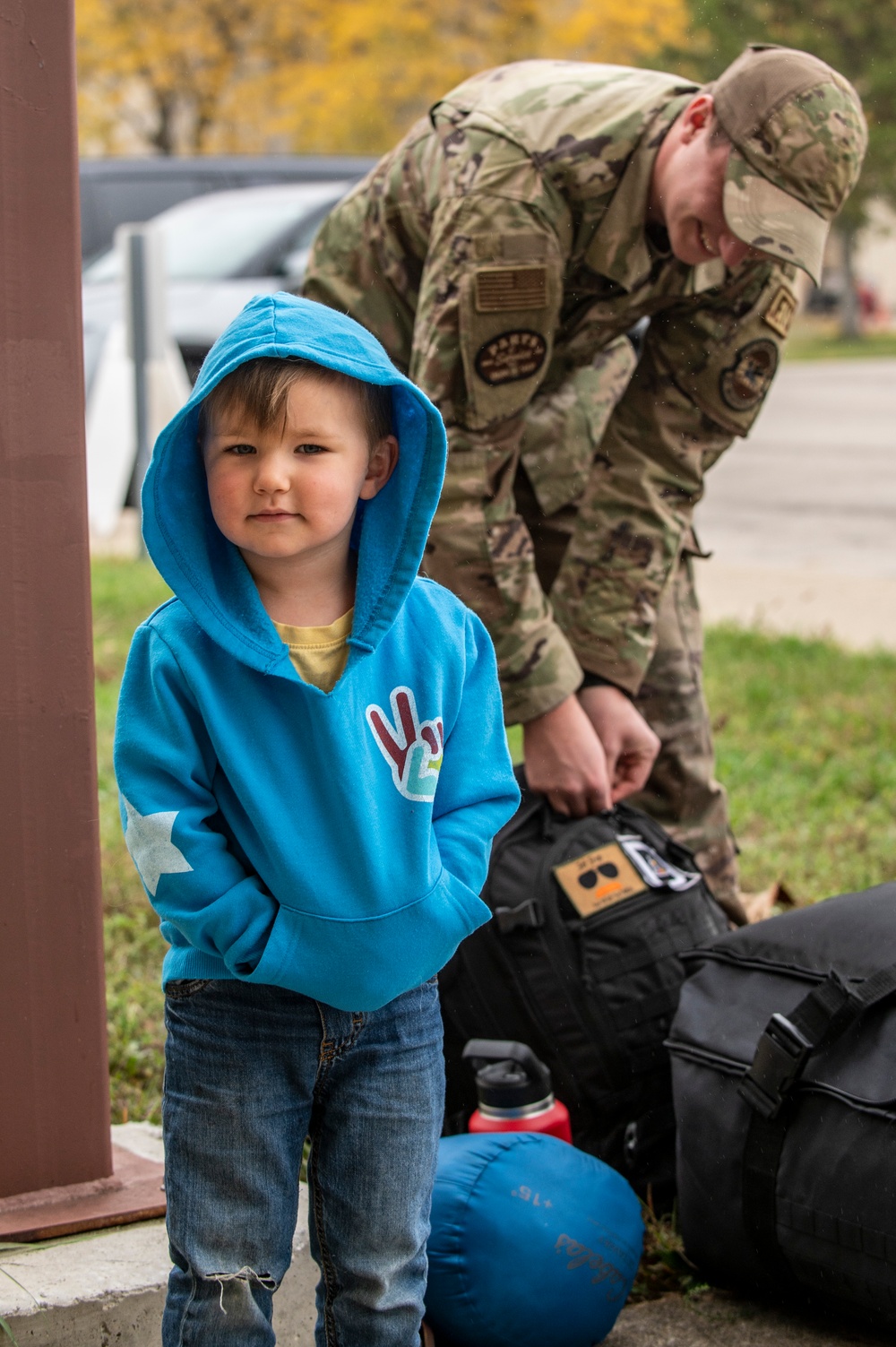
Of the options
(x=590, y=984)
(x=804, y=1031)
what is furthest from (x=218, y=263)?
(x=804, y=1031)

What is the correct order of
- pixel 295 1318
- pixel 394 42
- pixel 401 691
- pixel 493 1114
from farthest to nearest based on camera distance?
pixel 394 42
pixel 493 1114
pixel 295 1318
pixel 401 691

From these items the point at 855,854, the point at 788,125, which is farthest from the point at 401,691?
the point at 855,854

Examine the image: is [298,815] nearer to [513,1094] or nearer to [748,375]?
[513,1094]

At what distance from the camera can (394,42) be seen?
19547mm

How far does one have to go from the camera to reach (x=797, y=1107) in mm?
2008

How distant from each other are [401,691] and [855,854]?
2.70 meters

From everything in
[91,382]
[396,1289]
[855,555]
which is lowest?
[855,555]

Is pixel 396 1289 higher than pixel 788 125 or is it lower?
lower

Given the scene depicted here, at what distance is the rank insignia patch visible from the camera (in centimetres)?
281

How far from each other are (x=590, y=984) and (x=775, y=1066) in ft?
1.32

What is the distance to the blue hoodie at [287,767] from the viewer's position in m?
1.49

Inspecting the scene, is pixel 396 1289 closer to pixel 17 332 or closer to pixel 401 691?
pixel 401 691

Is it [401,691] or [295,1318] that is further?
[295,1318]

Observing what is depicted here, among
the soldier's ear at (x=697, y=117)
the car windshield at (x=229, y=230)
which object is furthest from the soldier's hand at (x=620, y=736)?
the car windshield at (x=229, y=230)
